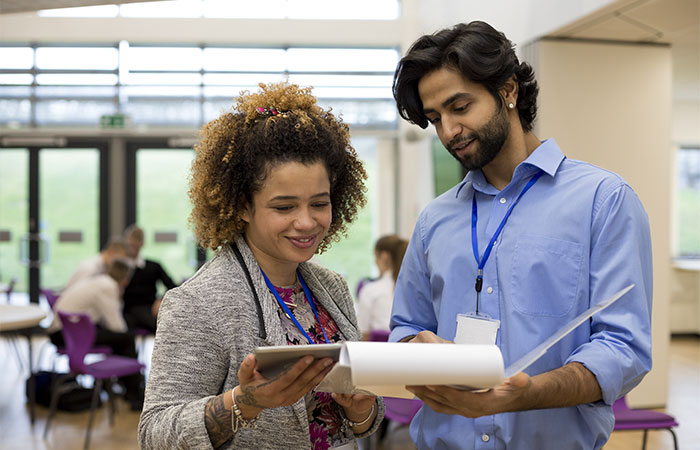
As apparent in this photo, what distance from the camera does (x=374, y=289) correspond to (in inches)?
195

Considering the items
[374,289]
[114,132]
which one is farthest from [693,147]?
[114,132]

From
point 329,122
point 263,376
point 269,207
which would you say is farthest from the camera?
point 329,122

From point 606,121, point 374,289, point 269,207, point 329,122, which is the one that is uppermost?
point 606,121

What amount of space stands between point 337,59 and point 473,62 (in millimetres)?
9245

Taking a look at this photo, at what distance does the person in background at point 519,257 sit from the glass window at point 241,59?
9.01 meters

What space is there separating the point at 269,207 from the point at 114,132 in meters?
9.23

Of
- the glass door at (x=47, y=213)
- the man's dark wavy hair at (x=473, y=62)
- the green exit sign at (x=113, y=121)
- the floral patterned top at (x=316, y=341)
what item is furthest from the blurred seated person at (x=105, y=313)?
the man's dark wavy hair at (x=473, y=62)

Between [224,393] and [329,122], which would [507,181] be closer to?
[329,122]

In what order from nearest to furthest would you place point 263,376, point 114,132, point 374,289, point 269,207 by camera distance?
point 263,376, point 269,207, point 374,289, point 114,132

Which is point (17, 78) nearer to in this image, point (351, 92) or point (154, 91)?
point (154, 91)

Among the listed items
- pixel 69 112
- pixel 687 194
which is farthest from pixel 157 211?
pixel 687 194

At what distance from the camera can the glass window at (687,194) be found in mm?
10109

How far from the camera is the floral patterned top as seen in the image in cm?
157

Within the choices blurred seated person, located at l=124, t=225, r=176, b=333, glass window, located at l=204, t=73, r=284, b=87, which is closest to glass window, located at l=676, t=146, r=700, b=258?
glass window, located at l=204, t=73, r=284, b=87
